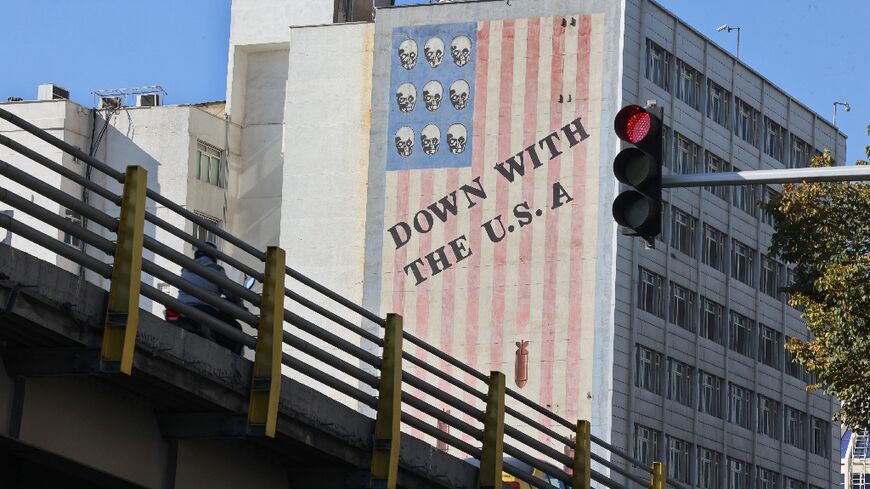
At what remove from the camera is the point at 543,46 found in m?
66.8

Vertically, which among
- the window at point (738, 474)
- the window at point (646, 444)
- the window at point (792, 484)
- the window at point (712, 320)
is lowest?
the window at point (646, 444)

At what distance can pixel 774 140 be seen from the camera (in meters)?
77.1

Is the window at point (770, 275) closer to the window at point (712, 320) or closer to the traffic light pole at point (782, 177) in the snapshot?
the window at point (712, 320)

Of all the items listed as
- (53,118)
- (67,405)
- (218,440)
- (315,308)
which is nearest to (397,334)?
(315,308)

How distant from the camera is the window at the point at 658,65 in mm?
68250

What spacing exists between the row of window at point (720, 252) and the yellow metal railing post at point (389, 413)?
51.4 m

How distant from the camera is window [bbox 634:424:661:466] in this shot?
66.4m

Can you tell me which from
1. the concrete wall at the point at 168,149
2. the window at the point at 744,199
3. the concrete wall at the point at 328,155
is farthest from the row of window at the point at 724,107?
the concrete wall at the point at 168,149

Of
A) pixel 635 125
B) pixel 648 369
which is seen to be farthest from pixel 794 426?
pixel 635 125

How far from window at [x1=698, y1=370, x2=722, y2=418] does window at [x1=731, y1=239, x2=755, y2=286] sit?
4065 mm

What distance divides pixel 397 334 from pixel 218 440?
1.73 meters

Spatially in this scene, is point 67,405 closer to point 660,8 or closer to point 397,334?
point 397,334

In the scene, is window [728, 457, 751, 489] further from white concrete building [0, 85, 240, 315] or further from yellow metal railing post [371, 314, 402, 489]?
yellow metal railing post [371, 314, 402, 489]

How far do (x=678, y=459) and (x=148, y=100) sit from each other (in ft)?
79.6
